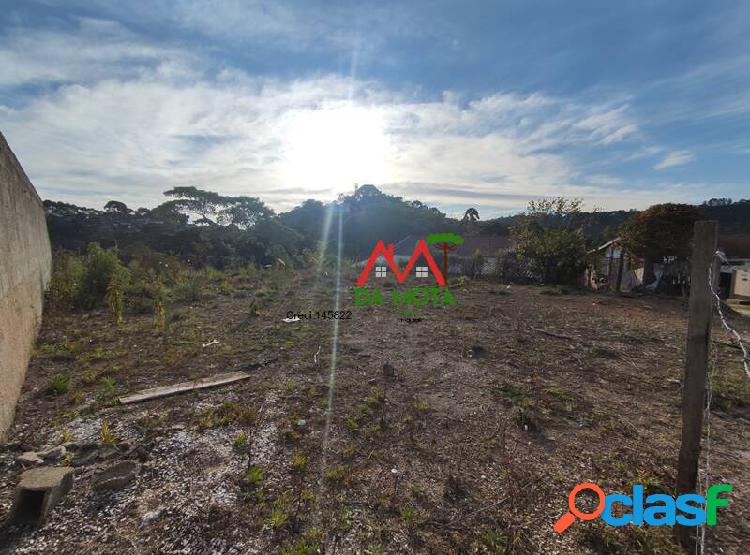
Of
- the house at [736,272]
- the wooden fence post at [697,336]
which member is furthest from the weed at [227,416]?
the house at [736,272]

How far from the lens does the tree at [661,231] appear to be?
36.2 feet

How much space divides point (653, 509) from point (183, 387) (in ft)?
14.1

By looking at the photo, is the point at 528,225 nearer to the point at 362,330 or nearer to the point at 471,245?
the point at 471,245

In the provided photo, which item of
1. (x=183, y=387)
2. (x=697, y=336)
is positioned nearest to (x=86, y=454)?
(x=183, y=387)

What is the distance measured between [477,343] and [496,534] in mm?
4082

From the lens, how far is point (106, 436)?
2.92 meters

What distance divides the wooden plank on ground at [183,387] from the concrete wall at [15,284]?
0.91 metres

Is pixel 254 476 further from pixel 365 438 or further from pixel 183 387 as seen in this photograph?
pixel 183 387

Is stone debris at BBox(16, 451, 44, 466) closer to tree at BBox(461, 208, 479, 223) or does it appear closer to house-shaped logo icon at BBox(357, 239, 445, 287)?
house-shaped logo icon at BBox(357, 239, 445, 287)

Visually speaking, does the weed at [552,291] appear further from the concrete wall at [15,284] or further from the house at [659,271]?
the concrete wall at [15,284]

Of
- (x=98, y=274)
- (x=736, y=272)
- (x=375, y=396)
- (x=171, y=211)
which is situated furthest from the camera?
(x=171, y=211)

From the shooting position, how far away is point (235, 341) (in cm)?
580

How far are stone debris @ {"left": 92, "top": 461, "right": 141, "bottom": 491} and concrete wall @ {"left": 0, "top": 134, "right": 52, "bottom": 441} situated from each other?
1.05 metres

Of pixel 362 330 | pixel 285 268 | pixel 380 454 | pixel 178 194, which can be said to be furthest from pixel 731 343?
pixel 178 194
